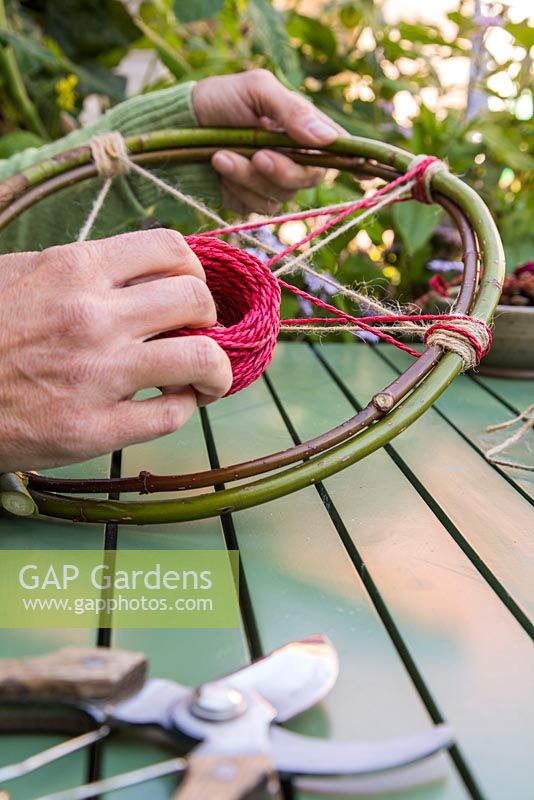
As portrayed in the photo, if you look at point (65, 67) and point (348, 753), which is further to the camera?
point (65, 67)

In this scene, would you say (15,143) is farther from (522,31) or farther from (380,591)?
(380,591)

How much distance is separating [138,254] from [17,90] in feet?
5.11

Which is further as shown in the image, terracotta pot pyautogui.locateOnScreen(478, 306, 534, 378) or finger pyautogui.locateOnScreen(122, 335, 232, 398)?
terracotta pot pyautogui.locateOnScreen(478, 306, 534, 378)

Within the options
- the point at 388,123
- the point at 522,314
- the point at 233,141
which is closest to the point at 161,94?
the point at 233,141

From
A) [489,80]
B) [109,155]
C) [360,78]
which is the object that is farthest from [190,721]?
[360,78]

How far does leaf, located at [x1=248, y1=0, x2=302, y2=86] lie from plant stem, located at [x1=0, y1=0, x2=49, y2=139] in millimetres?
529

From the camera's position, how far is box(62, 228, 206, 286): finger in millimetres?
595

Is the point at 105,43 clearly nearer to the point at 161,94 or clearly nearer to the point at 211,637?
the point at 161,94

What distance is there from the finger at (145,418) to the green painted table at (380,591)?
0.36ft

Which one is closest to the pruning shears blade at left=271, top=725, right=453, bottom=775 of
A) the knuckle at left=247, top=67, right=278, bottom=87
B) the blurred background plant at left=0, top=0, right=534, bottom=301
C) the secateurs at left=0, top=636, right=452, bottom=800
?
the secateurs at left=0, top=636, right=452, bottom=800

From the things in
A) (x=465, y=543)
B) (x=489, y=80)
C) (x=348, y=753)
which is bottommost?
(x=348, y=753)

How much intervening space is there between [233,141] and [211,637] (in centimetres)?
65

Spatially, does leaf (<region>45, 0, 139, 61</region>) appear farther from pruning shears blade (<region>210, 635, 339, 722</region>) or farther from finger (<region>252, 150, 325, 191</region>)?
pruning shears blade (<region>210, 635, 339, 722</region>)

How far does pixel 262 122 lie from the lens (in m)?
1.04
